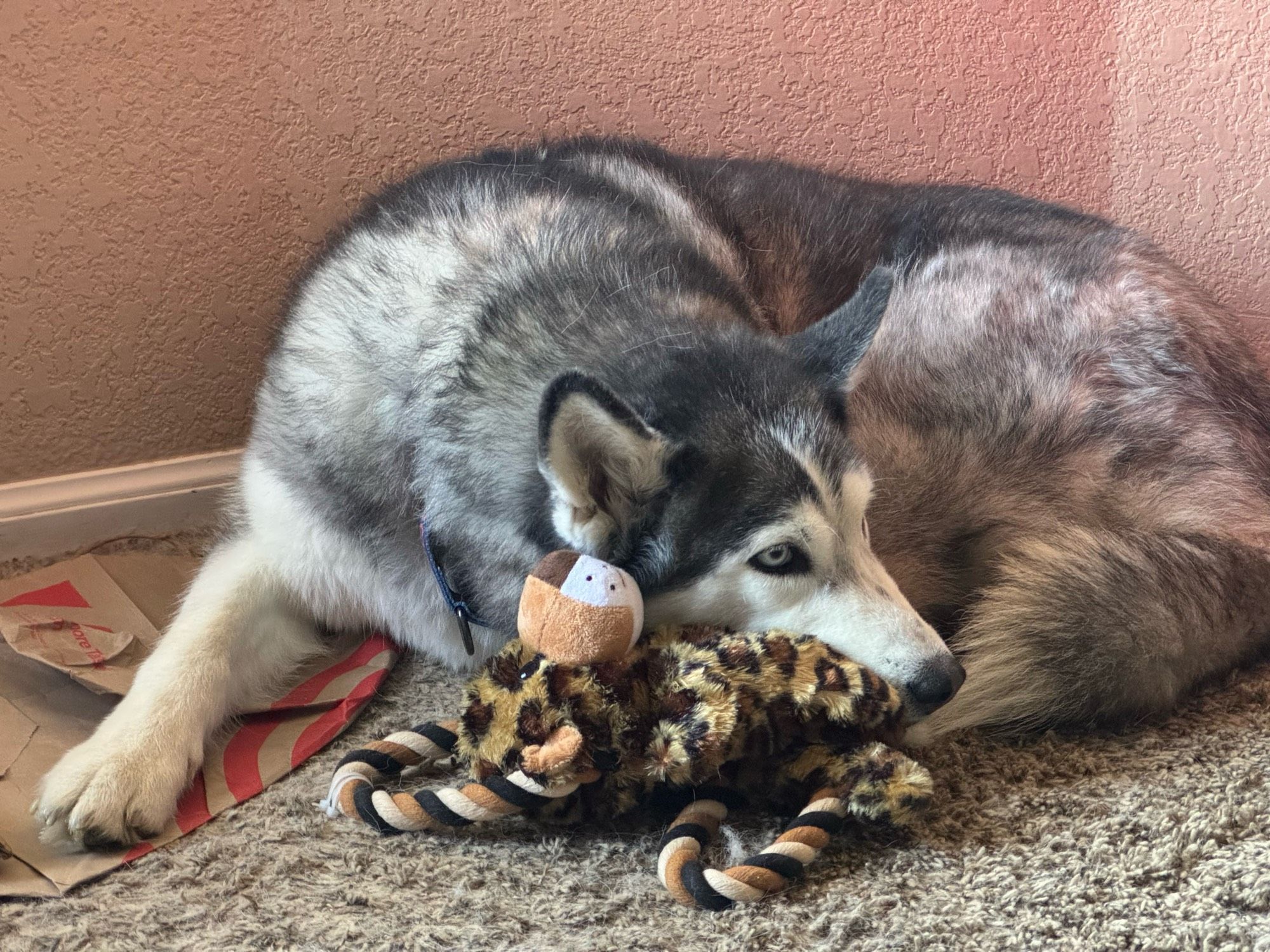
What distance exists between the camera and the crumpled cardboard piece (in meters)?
1.43

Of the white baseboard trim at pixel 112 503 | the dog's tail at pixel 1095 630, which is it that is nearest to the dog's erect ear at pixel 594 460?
the dog's tail at pixel 1095 630

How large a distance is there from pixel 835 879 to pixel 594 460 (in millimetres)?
592

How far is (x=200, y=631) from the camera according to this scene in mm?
1723

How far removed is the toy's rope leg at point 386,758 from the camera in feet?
4.81

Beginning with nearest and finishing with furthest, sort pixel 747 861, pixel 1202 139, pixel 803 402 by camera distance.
Answer: pixel 747 861 → pixel 803 402 → pixel 1202 139

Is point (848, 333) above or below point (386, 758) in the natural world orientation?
above

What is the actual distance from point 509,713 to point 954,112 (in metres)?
2.27

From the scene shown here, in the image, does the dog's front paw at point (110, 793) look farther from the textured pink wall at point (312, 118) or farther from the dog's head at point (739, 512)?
the textured pink wall at point (312, 118)

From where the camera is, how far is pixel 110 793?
1.43 metres

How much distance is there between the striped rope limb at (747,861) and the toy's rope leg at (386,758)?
37cm

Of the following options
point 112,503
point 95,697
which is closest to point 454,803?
point 95,697

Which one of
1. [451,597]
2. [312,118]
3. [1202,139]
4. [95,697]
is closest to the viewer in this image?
[451,597]

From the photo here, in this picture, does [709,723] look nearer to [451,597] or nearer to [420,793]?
[420,793]

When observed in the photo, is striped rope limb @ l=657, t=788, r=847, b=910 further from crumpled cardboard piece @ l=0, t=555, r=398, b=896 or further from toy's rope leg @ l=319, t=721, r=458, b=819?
crumpled cardboard piece @ l=0, t=555, r=398, b=896
